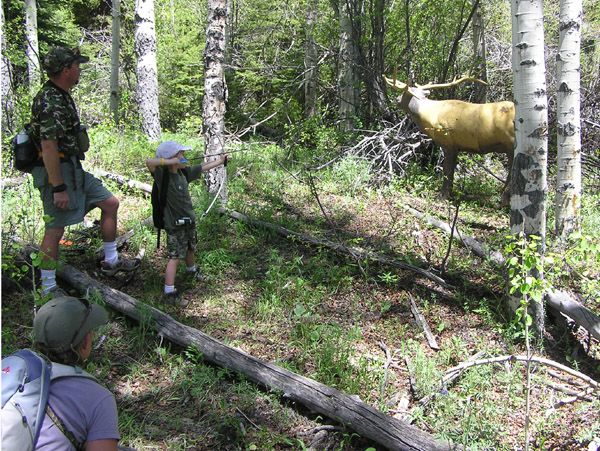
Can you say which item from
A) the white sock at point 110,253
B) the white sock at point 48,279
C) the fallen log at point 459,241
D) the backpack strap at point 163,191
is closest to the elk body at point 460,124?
the fallen log at point 459,241

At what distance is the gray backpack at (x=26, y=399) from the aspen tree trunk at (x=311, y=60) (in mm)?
10912

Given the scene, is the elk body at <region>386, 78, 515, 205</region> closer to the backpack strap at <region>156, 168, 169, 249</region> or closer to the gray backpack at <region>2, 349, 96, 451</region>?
the backpack strap at <region>156, 168, 169, 249</region>

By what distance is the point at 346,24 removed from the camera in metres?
10.9

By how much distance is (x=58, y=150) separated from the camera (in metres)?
4.44

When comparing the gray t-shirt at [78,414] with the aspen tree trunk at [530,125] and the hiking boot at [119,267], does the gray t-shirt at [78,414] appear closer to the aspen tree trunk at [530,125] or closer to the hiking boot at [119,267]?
the hiking boot at [119,267]

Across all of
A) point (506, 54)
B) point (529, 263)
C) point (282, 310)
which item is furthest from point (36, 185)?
point (506, 54)

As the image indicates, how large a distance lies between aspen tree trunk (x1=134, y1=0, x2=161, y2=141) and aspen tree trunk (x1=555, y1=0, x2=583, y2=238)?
8.03 meters

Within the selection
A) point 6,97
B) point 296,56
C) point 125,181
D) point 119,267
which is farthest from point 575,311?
point 296,56

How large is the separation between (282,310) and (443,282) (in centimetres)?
175

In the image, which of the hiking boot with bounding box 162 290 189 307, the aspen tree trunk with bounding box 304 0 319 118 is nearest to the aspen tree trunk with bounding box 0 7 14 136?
the hiking boot with bounding box 162 290 189 307

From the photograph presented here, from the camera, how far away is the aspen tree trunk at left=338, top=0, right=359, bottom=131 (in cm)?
1070

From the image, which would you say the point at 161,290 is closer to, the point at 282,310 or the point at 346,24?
the point at 282,310

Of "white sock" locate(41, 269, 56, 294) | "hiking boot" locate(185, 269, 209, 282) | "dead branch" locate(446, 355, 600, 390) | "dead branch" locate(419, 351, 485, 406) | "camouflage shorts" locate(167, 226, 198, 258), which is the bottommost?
"dead branch" locate(419, 351, 485, 406)

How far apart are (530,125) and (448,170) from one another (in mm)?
3602
